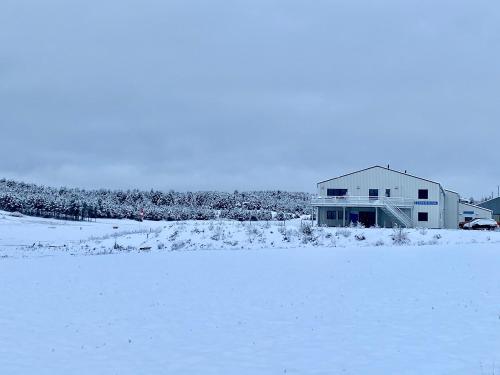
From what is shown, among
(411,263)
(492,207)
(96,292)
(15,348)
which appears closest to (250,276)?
(96,292)

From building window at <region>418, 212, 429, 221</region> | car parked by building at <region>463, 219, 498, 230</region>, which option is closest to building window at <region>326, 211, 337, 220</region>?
building window at <region>418, 212, 429, 221</region>

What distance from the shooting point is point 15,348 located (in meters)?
11.4

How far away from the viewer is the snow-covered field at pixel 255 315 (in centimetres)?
1041

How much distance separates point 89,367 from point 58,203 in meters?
112

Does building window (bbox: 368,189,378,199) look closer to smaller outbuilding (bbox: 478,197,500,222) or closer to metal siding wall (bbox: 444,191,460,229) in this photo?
metal siding wall (bbox: 444,191,460,229)

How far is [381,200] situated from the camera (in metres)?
55.3

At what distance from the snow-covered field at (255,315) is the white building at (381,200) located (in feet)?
85.9

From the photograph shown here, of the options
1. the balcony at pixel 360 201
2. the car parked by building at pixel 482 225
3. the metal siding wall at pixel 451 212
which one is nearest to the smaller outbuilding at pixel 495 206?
the metal siding wall at pixel 451 212

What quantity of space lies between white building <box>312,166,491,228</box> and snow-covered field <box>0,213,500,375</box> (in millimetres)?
26180

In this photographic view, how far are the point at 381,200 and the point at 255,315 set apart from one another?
42784 millimetres

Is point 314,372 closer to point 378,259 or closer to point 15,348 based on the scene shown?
point 15,348

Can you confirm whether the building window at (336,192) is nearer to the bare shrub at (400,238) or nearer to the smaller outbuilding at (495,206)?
the bare shrub at (400,238)

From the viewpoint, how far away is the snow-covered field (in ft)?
34.1

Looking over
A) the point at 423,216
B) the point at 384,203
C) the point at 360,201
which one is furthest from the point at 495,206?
the point at 360,201
